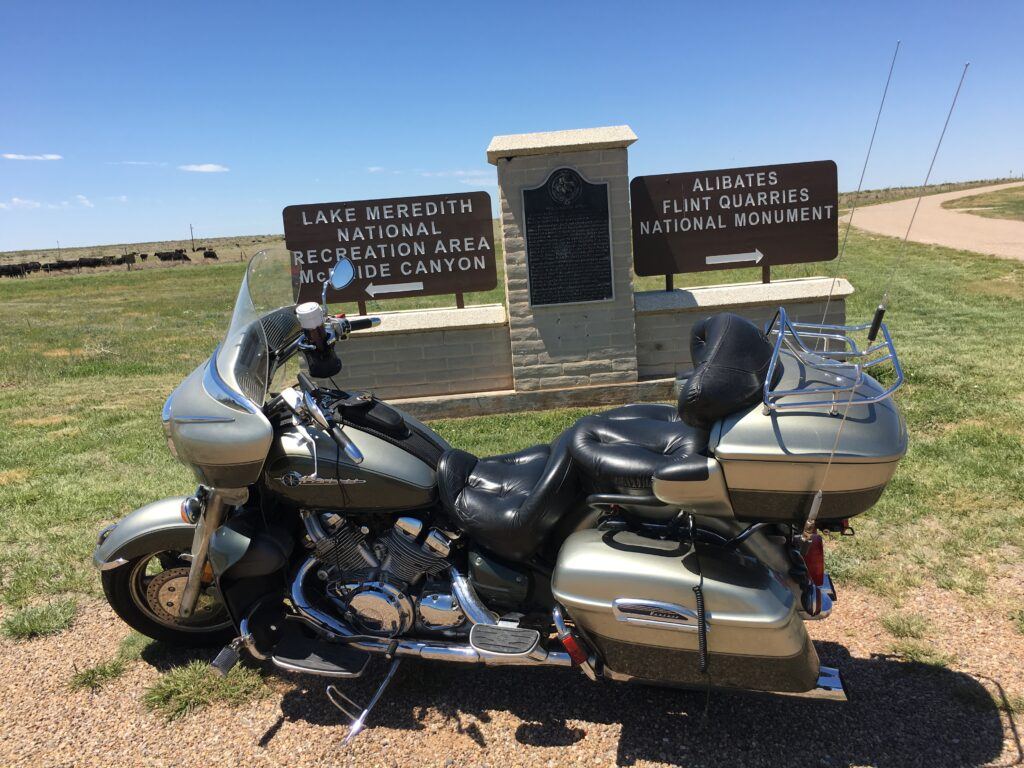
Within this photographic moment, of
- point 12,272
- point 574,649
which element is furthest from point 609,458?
point 12,272

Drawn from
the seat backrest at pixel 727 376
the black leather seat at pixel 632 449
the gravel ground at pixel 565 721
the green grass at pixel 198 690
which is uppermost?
the seat backrest at pixel 727 376

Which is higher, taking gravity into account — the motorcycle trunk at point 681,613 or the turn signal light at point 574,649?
the motorcycle trunk at point 681,613

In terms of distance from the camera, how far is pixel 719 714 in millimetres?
2924

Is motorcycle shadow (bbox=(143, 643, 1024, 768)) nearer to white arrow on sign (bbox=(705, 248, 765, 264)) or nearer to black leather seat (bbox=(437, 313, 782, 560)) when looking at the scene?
black leather seat (bbox=(437, 313, 782, 560))

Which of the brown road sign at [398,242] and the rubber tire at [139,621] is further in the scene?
the brown road sign at [398,242]

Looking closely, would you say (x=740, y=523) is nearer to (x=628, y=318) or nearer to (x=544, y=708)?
(x=544, y=708)

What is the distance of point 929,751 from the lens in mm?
2652

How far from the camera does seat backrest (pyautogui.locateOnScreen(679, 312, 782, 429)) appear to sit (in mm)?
2305

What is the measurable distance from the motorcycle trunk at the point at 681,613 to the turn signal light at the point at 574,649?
5 centimetres

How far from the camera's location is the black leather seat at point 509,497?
2738mm

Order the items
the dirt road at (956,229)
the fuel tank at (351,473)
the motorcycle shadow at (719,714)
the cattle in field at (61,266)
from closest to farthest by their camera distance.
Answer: the motorcycle shadow at (719,714) → the fuel tank at (351,473) → the dirt road at (956,229) → the cattle in field at (61,266)

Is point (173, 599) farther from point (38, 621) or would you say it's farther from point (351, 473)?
point (351, 473)

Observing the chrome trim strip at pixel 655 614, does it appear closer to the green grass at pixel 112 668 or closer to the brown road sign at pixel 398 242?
the green grass at pixel 112 668

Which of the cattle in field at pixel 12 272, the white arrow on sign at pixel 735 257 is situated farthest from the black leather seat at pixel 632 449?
the cattle in field at pixel 12 272
